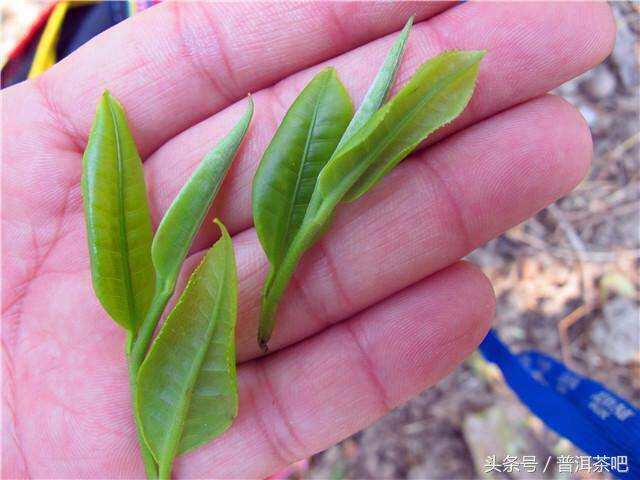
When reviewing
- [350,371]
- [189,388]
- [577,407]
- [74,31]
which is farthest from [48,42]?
[577,407]

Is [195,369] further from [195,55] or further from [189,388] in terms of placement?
[195,55]

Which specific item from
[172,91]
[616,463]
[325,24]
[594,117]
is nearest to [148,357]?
[172,91]

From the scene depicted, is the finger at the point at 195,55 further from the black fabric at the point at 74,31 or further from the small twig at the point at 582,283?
the small twig at the point at 582,283

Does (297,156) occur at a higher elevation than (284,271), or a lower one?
higher

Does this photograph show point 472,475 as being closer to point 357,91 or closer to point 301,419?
point 301,419

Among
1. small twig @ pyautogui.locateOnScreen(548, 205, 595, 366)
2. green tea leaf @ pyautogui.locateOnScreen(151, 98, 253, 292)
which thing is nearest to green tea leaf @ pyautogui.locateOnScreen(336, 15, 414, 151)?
green tea leaf @ pyautogui.locateOnScreen(151, 98, 253, 292)

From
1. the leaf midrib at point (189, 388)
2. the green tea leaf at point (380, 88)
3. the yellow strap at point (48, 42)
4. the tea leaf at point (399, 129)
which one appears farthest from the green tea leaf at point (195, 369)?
the yellow strap at point (48, 42)
